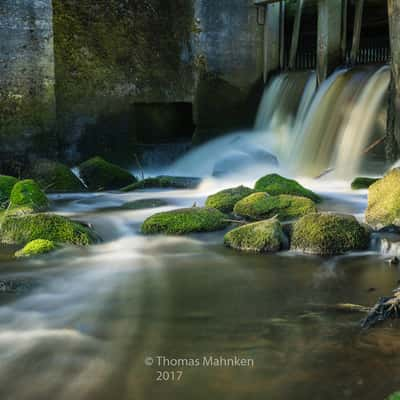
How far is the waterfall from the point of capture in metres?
8.91

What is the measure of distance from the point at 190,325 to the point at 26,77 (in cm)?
645

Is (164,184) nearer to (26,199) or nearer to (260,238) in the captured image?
(26,199)

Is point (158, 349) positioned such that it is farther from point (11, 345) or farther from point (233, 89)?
point (233, 89)

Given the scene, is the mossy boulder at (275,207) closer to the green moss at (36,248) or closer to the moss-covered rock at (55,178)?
the green moss at (36,248)

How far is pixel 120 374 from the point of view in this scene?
2.97m

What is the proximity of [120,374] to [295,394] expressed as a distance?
2.62 ft

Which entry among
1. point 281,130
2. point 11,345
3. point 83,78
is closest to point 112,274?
point 11,345

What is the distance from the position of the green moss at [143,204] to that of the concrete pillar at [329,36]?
414 centimetres

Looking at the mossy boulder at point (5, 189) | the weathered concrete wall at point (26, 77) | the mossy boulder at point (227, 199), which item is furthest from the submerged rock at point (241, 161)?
the mossy boulder at point (5, 189)

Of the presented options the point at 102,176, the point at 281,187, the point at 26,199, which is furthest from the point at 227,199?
the point at 102,176

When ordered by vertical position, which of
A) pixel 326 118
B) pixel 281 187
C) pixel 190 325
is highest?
pixel 326 118

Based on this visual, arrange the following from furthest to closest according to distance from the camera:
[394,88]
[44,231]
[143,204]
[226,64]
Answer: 1. [226,64]
2. [394,88]
3. [143,204]
4. [44,231]

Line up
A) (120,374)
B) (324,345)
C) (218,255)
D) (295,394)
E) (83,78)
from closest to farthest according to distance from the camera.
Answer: (295,394)
(120,374)
(324,345)
(218,255)
(83,78)

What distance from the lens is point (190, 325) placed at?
3.55 m
